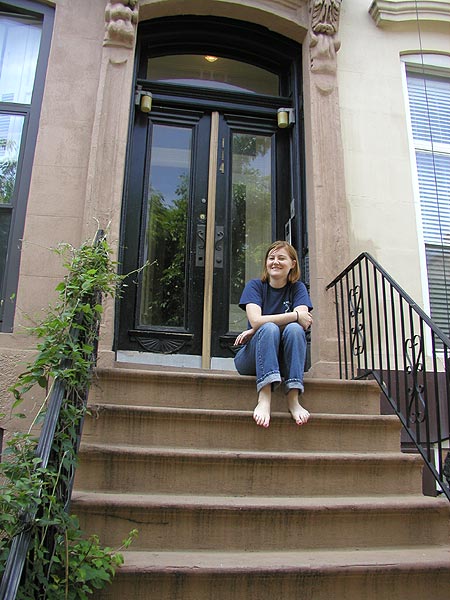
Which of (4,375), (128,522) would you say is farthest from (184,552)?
(4,375)

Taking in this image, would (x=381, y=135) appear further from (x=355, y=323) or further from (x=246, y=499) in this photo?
(x=246, y=499)

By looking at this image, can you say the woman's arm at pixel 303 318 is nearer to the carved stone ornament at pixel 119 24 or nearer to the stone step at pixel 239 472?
the stone step at pixel 239 472

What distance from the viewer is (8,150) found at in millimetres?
4449

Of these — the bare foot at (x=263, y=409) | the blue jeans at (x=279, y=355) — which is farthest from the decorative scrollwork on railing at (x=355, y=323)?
the bare foot at (x=263, y=409)

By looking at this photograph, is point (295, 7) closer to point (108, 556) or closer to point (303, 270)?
point (303, 270)

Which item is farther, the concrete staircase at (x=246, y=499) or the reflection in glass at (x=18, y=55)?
the reflection in glass at (x=18, y=55)

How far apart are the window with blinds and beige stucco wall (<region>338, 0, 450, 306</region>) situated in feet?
0.51

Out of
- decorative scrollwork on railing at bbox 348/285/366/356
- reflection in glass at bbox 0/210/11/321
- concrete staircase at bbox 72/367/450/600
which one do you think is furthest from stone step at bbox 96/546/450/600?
reflection in glass at bbox 0/210/11/321

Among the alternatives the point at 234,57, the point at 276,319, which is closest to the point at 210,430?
the point at 276,319

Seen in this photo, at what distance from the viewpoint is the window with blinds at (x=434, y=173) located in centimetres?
464

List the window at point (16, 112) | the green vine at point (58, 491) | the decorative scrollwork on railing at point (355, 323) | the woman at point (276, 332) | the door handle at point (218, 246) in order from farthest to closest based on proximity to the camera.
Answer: the door handle at point (218, 246)
the window at point (16, 112)
the decorative scrollwork on railing at point (355, 323)
the woman at point (276, 332)
the green vine at point (58, 491)

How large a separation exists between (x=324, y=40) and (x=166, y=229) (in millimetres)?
2270

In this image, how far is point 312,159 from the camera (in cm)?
462

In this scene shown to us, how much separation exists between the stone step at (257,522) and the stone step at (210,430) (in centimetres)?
39
